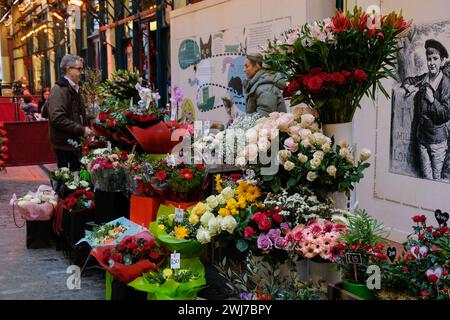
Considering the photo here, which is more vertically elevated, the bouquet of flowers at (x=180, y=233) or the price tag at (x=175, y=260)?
the bouquet of flowers at (x=180, y=233)

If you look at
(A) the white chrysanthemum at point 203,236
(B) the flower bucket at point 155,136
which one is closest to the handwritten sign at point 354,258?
(A) the white chrysanthemum at point 203,236

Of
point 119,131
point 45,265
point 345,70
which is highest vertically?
point 345,70

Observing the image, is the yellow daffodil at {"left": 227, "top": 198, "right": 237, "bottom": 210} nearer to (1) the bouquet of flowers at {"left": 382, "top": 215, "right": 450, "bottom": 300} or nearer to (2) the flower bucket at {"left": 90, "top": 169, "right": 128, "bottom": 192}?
(1) the bouquet of flowers at {"left": 382, "top": 215, "right": 450, "bottom": 300}

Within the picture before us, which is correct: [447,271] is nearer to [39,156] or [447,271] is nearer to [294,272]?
[294,272]

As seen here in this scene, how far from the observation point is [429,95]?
5.52 metres

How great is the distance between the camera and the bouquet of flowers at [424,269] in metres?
2.70

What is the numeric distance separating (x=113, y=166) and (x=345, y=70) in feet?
8.40

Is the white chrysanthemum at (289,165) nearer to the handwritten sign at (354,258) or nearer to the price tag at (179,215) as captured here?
the handwritten sign at (354,258)

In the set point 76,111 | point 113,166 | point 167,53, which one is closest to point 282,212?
point 113,166

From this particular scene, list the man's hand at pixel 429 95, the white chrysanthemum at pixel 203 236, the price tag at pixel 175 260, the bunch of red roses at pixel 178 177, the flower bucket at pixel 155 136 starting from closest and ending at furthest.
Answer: the white chrysanthemum at pixel 203 236 < the price tag at pixel 175 260 < the bunch of red roses at pixel 178 177 < the flower bucket at pixel 155 136 < the man's hand at pixel 429 95

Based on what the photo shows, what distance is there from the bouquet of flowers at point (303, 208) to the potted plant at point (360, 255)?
0.23 m

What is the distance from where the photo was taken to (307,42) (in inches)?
128

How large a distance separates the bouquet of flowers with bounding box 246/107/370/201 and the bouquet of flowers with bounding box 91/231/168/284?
0.96 meters

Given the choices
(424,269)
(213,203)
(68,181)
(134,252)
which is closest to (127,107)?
(68,181)
